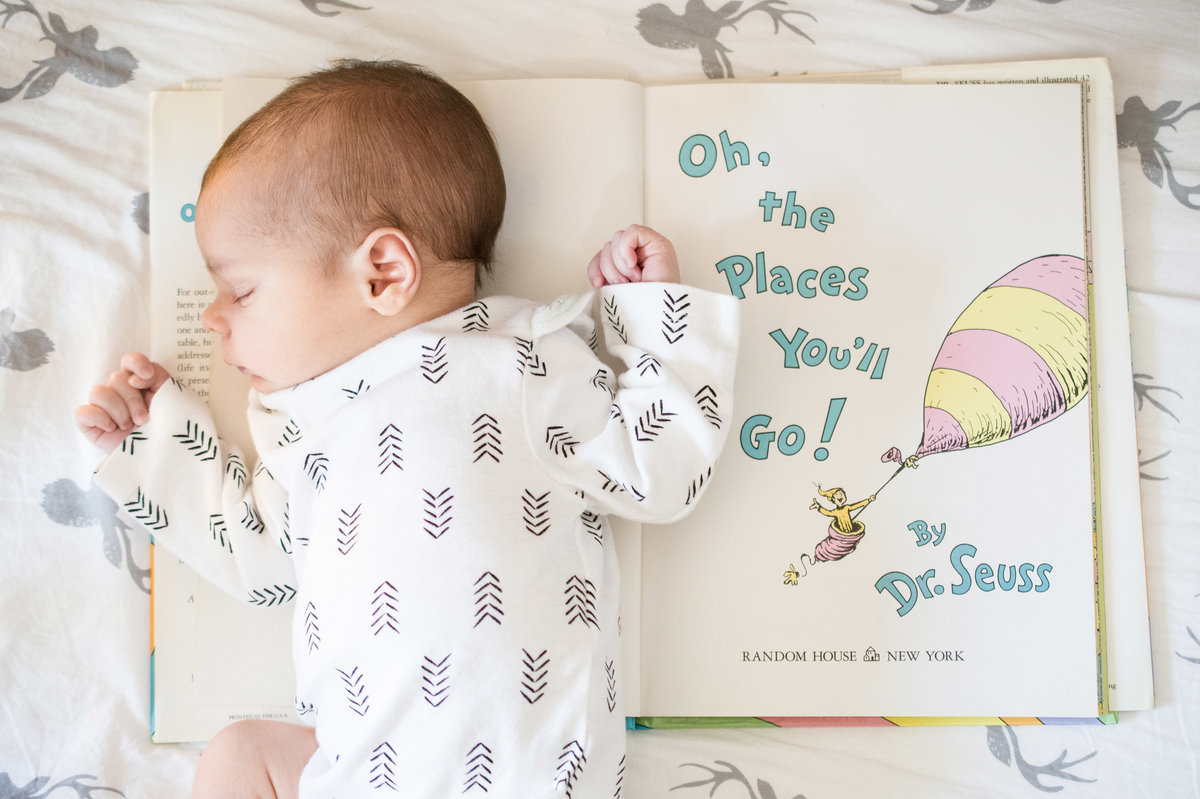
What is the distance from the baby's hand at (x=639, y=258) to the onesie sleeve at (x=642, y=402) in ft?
0.07

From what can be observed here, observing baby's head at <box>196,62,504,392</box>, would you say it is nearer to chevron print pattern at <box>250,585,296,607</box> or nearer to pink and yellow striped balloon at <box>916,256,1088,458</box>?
chevron print pattern at <box>250,585,296,607</box>

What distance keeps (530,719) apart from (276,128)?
21.7 inches

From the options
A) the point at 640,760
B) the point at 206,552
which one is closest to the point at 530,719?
the point at 640,760

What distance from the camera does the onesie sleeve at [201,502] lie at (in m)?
0.84

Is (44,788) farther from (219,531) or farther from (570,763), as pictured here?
(570,763)

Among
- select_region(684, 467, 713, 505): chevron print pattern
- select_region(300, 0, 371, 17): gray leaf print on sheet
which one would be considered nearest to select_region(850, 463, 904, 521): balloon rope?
select_region(684, 467, 713, 505): chevron print pattern

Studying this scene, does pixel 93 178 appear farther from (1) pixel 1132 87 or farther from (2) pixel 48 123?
(1) pixel 1132 87

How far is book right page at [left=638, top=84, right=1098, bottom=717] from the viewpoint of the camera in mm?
878

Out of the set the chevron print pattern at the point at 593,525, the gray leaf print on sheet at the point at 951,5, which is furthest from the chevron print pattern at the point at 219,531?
the gray leaf print on sheet at the point at 951,5

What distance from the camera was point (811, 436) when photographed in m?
0.89

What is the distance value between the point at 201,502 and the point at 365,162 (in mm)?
361

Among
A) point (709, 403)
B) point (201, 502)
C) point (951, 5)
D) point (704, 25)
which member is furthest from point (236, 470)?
point (951, 5)

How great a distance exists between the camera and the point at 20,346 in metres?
0.90

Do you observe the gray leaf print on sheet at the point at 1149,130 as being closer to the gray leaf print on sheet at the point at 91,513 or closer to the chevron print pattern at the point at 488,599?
the chevron print pattern at the point at 488,599
